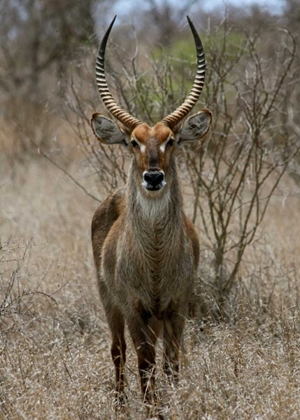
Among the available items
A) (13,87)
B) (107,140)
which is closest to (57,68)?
(13,87)

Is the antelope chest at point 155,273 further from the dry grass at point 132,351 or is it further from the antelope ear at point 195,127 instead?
the antelope ear at point 195,127

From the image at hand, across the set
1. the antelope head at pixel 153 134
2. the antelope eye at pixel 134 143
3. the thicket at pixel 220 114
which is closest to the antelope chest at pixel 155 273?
the antelope head at pixel 153 134

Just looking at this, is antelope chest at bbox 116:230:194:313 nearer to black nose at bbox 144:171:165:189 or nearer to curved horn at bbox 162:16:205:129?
black nose at bbox 144:171:165:189

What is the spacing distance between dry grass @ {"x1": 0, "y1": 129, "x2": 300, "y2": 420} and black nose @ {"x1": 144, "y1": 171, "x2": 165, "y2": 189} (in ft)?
3.52

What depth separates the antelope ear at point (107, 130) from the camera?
591 centimetres

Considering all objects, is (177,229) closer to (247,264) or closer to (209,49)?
(209,49)

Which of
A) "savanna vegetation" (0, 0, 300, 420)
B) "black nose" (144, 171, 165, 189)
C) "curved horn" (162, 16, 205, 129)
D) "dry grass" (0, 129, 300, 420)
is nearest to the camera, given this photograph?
"dry grass" (0, 129, 300, 420)

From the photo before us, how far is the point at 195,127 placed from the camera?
5.96 meters

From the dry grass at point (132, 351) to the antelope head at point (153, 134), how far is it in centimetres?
100

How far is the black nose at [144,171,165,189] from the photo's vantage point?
5277 mm

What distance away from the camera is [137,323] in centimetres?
568

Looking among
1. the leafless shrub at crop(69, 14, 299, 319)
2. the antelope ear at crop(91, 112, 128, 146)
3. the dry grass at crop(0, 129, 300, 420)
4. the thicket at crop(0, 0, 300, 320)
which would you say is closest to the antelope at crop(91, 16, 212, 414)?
the antelope ear at crop(91, 112, 128, 146)

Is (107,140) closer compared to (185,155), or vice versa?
(107,140)

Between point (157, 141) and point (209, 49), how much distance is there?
2.31 metres
